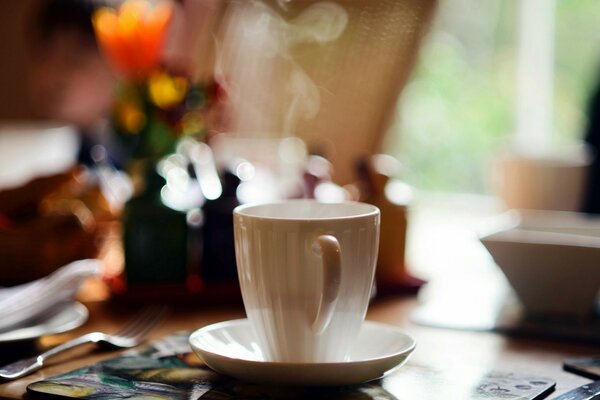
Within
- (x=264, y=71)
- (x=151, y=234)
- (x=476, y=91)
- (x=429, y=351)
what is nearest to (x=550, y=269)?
(x=429, y=351)

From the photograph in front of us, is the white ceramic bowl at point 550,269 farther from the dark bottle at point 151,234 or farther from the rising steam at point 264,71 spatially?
the rising steam at point 264,71

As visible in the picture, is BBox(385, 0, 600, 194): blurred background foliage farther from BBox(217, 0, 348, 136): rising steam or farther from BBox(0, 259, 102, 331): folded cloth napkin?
BBox(0, 259, 102, 331): folded cloth napkin

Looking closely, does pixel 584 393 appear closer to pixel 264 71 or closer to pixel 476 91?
pixel 264 71

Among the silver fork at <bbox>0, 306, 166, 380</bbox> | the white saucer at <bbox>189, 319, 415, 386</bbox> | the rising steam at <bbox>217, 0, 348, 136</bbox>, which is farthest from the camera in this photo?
the rising steam at <bbox>217, 0, 348, 136</bbox>

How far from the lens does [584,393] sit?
2.18 ft

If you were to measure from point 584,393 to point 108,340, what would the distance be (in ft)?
1.49

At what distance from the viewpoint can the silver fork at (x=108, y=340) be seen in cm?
73

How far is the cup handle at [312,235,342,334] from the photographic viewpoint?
0.65 metres

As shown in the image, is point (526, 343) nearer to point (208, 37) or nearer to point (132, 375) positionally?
point (132, 375)

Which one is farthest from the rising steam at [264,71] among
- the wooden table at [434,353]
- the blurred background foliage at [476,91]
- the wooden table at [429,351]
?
the blurred background foliage at [476,91]

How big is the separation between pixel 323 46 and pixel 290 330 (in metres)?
1.39

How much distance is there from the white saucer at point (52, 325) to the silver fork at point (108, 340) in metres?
0.02

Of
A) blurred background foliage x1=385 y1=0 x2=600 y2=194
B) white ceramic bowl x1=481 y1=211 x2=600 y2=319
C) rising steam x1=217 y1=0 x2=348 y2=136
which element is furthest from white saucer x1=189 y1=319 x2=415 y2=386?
blurred background foliage x1=385 y1=0 x2=600 y2=194

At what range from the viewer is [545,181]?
4.63 ft
